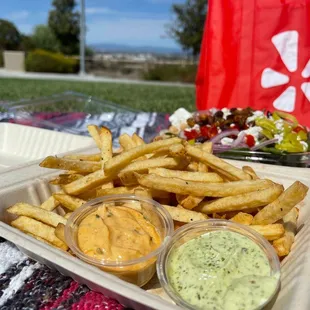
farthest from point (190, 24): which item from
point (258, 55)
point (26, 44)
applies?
point (258, 55)

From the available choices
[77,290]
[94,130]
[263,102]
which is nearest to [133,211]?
[77,290]

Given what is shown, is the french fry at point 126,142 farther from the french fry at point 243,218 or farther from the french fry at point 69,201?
the french fry at point 243,218

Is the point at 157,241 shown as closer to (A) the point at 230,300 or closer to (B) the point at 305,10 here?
(A) the point at 230,300

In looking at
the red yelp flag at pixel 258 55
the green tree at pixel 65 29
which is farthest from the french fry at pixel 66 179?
the green tree at pixel 65 29

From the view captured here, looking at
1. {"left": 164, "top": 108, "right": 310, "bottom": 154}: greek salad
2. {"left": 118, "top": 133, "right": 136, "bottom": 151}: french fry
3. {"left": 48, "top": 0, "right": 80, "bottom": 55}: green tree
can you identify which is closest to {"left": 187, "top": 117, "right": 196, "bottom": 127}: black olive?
{"left": 164, "top": 108, "right": 310, "bottom": 154}: greek salad

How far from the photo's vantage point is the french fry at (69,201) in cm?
146

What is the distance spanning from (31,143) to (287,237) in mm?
1733

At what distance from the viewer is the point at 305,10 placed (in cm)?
333

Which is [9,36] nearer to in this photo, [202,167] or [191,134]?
[191,134]

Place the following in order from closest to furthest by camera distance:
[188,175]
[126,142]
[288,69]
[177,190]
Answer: [177,190] < [188,175] < [126,142] < [288,69]

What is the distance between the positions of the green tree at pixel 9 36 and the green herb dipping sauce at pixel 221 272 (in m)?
31.3

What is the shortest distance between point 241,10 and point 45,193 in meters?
2.60

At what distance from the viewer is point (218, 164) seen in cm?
152

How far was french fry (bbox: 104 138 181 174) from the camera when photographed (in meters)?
1.48
